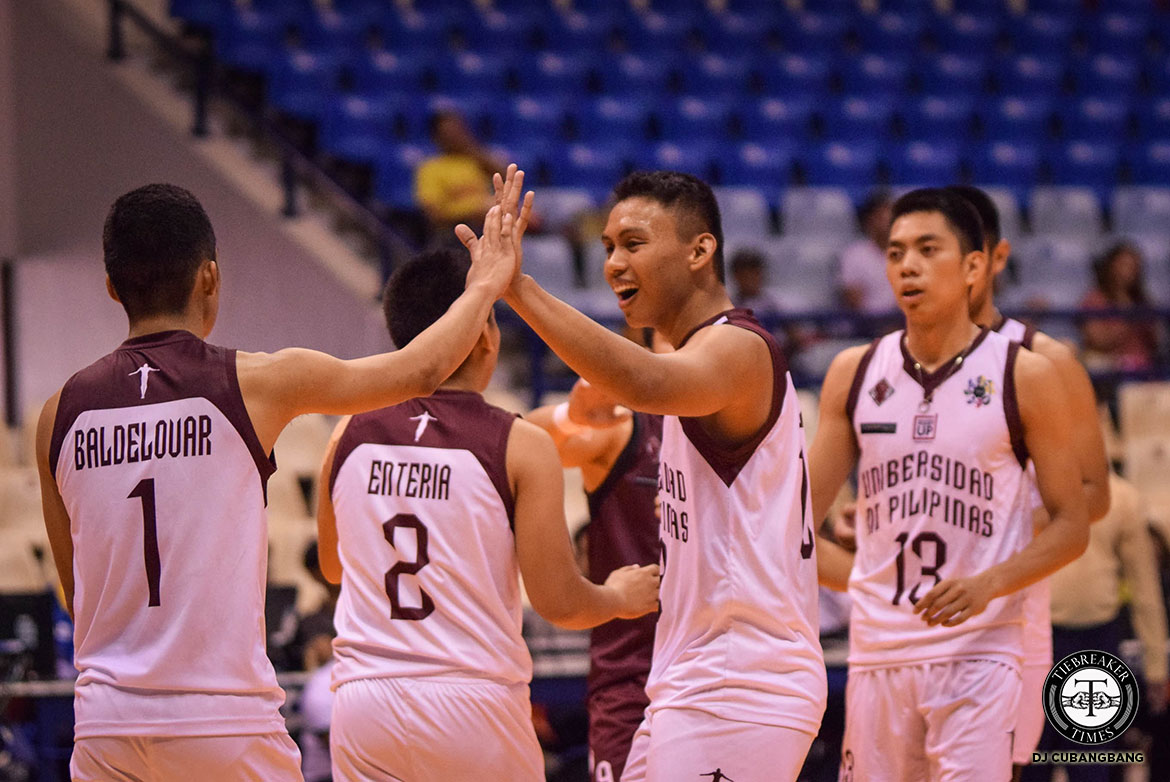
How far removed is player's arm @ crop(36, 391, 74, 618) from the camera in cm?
331

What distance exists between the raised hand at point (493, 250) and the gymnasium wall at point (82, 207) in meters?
7.39

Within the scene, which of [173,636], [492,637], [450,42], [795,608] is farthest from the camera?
[450,42]

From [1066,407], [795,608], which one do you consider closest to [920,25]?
[1066,407]

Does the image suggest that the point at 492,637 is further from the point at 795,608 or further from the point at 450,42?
the point at 450,42

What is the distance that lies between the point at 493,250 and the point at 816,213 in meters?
9.11

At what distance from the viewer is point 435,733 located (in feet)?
12.0

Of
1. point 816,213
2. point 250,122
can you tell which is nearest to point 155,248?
point 250,122

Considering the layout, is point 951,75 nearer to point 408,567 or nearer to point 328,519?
point 328,519

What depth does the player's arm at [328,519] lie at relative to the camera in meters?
3.98

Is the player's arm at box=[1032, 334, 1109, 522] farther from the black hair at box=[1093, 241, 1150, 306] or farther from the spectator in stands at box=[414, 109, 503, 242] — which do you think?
the black hair at box=[1093, 241, 1150, 306]

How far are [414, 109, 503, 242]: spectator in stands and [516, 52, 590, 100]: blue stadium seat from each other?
242 cm

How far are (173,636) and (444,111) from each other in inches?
330

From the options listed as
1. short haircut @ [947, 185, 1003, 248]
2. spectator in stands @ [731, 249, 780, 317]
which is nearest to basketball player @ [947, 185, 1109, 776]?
short haircut @ [947, 185, 1003, 248]

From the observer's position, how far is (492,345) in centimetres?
399
